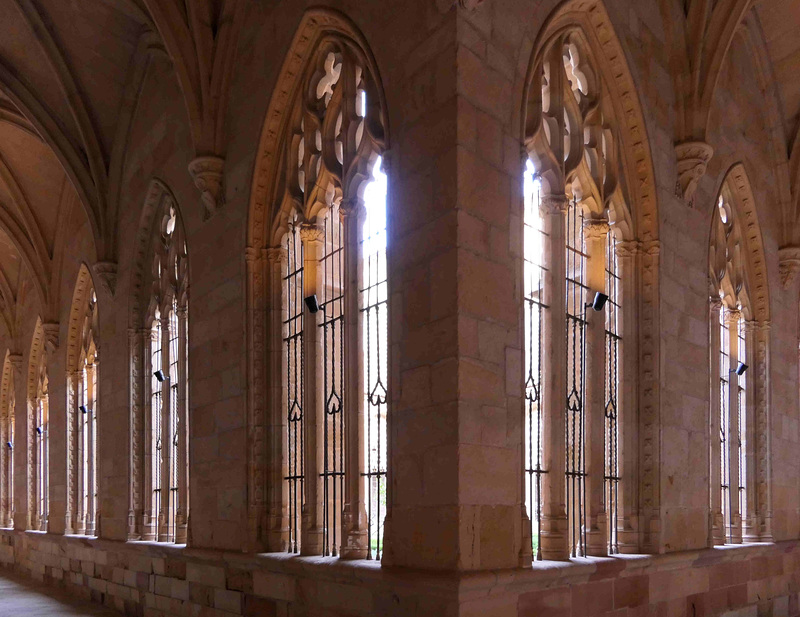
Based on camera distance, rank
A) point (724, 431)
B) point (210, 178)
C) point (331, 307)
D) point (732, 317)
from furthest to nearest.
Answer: point (732, 317)
point (724, 431)
point (210, 178)
point (331, 307)

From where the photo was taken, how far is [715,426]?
7973 mm

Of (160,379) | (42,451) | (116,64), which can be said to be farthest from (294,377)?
(42,451)

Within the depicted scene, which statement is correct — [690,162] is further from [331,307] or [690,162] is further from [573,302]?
[331,307]

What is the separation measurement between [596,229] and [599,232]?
0.03 metres

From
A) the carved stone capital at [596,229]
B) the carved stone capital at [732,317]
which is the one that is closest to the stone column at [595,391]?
the carved stone capital at [596,229]

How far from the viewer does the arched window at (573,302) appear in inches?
225

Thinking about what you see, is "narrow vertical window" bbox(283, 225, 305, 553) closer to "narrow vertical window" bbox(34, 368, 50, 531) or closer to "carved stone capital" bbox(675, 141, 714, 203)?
"carved stone capital" bbox(675, 141, 714, 203)

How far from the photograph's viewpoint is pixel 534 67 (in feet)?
18.2

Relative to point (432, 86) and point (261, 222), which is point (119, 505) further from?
point (432, 86)

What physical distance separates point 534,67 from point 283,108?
2.30m

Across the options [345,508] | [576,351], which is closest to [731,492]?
[576,351]

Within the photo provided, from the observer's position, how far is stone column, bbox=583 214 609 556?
6059 mm

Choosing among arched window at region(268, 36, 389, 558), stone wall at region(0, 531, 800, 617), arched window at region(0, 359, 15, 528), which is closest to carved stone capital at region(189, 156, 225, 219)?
arched window at region(268, 36, 389, 558)

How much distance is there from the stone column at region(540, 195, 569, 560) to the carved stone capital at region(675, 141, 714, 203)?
1774 mm
